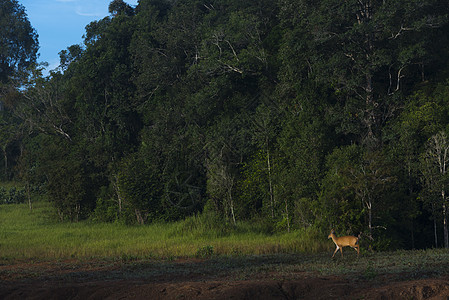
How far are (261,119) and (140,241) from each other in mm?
9542

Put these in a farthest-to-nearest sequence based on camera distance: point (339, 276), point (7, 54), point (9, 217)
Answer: point (7, 54)
point (9, 217)
point (339, 276)

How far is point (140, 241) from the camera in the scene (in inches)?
789

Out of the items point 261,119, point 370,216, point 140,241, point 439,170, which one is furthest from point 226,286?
point 261,119

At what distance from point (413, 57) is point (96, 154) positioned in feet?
67.2

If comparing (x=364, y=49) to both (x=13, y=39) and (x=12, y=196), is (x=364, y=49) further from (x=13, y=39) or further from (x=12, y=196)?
(x=13, y=39)

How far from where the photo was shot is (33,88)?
115 feet

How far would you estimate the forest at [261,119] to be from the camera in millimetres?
20531

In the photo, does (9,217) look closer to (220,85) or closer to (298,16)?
(220,85)

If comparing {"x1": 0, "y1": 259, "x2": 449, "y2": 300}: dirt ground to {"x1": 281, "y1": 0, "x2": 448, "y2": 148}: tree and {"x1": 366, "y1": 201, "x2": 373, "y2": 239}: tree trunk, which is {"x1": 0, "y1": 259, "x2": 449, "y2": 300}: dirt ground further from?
{"x1": 281, "y1": 0, "x2": 448, "y2": 148}: tree

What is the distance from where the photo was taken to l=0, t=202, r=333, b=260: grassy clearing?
1656 cm

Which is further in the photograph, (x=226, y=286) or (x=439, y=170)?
(x=439, y=170)

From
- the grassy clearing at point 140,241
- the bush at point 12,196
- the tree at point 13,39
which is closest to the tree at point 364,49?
the grassy clearing at point 140,241

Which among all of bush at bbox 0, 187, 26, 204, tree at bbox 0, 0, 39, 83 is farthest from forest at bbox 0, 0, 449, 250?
tree at bbox 0, 0, 39, 83

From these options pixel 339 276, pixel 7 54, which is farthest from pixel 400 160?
pixel 7 54
